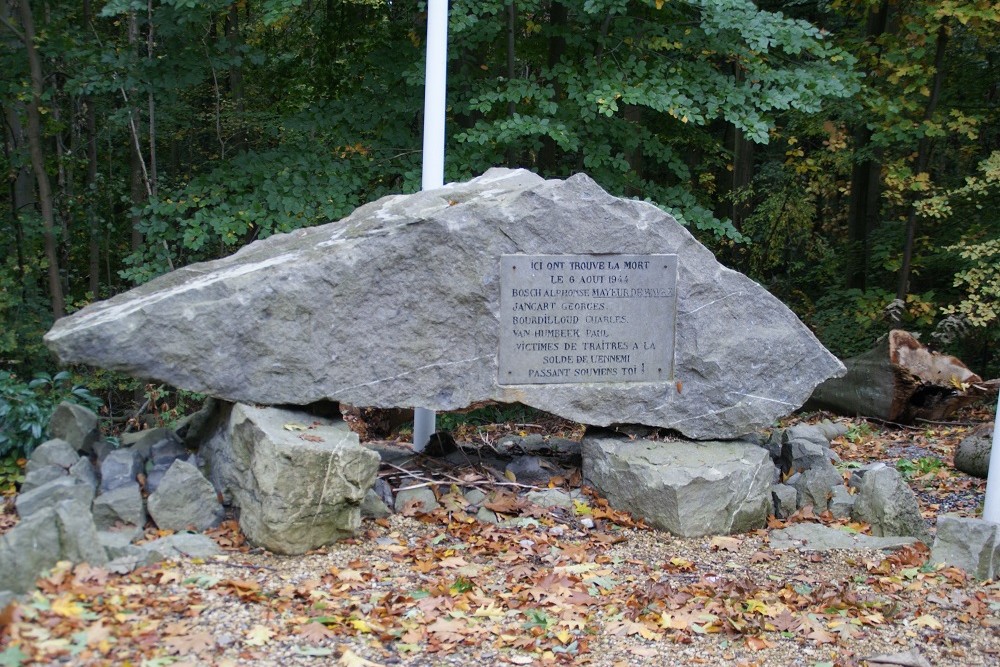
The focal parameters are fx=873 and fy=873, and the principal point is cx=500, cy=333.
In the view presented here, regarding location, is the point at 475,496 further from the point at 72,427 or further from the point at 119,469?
the point at 72,427

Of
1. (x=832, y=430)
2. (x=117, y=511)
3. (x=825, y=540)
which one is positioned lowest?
(x=832, y=430)

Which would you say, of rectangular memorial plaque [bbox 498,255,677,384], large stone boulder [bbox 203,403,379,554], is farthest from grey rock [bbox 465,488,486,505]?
large stone boulder [bbox 203,403,379,554]

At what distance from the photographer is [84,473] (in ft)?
16.8

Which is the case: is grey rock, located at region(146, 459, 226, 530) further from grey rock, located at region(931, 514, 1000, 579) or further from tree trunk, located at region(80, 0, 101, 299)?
tree trunk, located at region(80, 0, 101, 299)

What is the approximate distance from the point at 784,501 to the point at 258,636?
145 inches

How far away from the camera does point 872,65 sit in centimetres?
1018

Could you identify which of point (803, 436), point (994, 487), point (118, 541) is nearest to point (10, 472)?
point (118, 541)

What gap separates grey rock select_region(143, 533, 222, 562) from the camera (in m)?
4.47

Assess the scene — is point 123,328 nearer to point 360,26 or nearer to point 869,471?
point 869,471

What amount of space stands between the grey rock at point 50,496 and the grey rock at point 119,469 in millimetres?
208

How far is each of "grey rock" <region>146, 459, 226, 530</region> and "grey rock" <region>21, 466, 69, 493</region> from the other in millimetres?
621

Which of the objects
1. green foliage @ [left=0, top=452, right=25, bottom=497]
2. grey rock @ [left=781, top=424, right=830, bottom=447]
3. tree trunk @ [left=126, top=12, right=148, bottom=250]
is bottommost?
grey rock @ [left=781, top=424, right=830, bottom=447]

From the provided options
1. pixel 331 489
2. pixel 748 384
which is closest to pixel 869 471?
pixel 748 384

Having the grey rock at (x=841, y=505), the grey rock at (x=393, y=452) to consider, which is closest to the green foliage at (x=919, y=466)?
the grey rock at (x=841, y=505)
